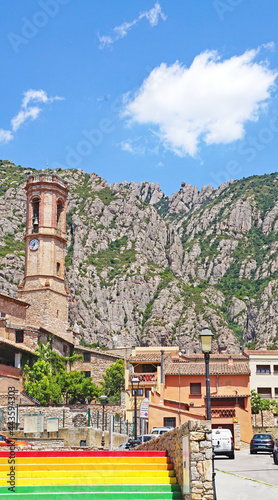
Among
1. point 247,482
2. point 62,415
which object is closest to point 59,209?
point 62,415

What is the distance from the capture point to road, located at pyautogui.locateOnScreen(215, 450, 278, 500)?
16.1 metres

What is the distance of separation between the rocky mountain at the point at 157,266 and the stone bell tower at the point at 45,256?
50547 mm

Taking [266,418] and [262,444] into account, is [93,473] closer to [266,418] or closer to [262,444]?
[262,444]

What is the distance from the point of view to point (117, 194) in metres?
161

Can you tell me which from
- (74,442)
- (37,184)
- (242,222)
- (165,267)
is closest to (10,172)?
(165,267)

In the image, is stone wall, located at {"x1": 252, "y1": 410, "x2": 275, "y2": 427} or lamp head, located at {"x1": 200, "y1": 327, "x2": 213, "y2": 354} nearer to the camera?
lamp head, located at {"x1": 200, "y1": 327, "x2": 213, "y2": 354}

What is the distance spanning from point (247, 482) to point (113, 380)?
41.7 meters

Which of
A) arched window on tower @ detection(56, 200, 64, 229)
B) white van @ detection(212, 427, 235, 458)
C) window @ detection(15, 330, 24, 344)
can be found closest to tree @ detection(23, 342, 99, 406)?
window @ detection(15, 330, 24, 344)

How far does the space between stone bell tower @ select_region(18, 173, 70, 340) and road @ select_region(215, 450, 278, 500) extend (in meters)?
37.5

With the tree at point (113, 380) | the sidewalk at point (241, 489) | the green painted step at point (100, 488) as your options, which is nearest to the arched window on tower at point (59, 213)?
the tree at point (113, 380)

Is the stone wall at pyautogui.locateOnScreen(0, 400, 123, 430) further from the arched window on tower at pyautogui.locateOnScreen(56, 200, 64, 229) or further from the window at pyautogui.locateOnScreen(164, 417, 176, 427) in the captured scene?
the arched window on tower at pyautogui.locateOnScreen(56, 200, 64, 229)

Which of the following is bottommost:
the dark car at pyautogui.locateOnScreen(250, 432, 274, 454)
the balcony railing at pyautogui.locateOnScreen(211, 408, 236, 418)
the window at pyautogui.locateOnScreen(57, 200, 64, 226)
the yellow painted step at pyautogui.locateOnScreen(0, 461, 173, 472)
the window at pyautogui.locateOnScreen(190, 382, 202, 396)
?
the dark car at pyautogui.locateOnScreen(250, 432, 274, 454)

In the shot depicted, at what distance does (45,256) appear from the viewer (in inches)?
2464

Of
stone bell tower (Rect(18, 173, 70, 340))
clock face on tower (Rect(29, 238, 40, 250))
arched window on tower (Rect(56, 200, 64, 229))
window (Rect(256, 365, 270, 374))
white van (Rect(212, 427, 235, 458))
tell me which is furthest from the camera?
window (Rect(256, 365, 270, 374))
